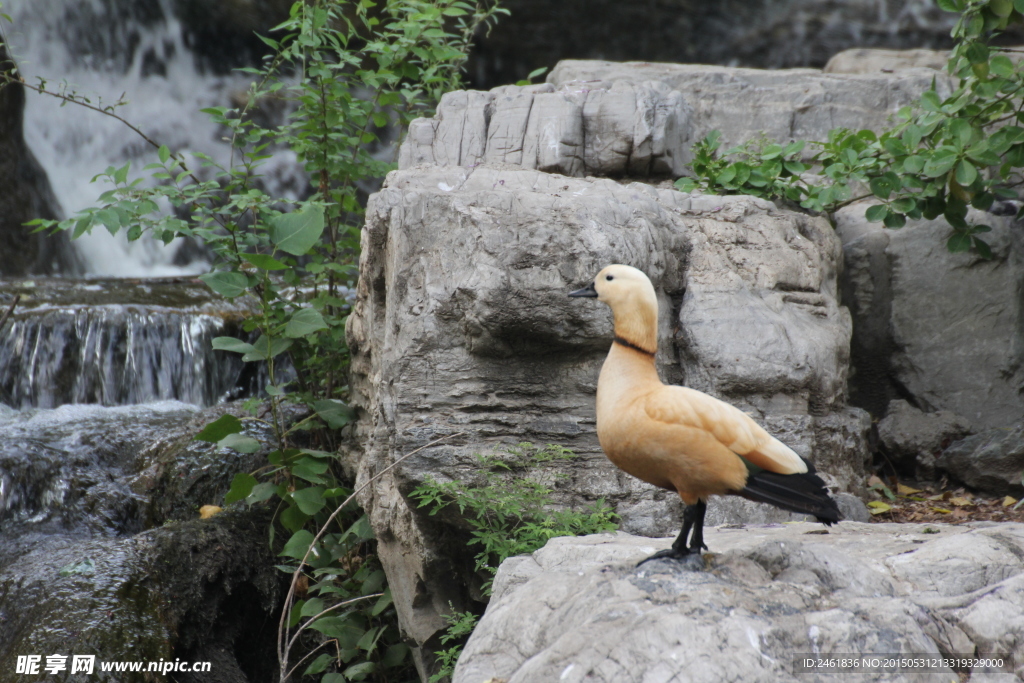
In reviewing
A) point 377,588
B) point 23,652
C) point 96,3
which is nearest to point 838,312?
point 377,588

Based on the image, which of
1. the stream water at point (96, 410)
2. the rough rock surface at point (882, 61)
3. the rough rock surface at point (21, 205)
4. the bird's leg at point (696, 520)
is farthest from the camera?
the rough rock surface at point (21, 205)

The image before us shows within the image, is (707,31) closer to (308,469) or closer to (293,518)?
(308,469)

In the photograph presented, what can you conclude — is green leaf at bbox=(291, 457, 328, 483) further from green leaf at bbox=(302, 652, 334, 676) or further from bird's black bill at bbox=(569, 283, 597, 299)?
bird's black bill at bbox=(569, 283, 597, 299)

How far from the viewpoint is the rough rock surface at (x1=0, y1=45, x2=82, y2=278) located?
8805 millimetres

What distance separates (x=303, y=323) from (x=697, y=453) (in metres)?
2.36

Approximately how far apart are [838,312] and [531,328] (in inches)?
65.8

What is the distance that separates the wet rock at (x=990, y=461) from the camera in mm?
4172

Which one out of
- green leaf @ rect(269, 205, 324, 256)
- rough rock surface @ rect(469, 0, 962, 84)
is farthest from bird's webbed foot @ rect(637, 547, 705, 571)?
Answer: rough rock surface @ rect(469, 0, 962, 84)

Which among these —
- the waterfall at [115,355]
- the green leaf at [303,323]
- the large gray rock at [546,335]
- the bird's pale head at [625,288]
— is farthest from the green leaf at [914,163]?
the waterfall at [115,355]

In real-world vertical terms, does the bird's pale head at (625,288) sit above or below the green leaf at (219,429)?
above

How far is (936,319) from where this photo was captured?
480 centimetres

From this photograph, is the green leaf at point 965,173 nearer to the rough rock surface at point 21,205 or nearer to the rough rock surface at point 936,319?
the rough rock surface at point 936,319

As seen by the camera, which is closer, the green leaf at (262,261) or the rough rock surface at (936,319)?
the green leaf at (262,261)

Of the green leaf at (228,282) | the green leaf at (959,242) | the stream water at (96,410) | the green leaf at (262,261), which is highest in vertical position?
the green leaf at (959,242)
